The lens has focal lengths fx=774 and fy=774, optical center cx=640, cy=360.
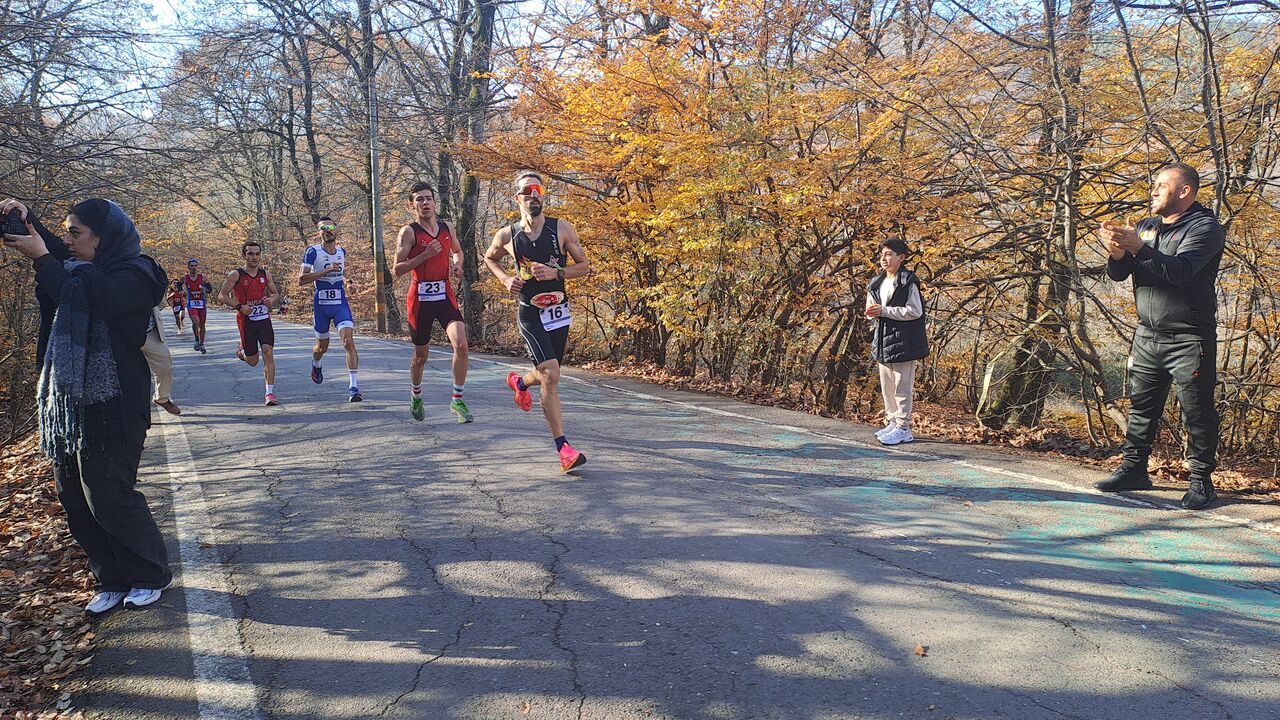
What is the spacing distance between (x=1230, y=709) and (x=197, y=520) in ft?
18.7

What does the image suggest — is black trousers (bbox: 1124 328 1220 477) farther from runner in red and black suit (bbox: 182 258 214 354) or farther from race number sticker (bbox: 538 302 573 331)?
runner in red and black suit (bbox: 182 258 214 354)

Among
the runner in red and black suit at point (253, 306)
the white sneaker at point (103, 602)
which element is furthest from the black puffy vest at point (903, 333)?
the runner in red and black suit at point (253, 306)

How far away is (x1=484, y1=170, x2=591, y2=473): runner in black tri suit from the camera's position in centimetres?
614

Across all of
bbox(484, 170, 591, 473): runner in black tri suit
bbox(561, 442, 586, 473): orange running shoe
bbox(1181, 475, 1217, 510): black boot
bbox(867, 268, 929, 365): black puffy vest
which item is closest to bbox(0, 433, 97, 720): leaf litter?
bbox(561, 442, 586, 473): orange running shoe

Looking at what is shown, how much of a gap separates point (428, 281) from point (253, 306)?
141 inches

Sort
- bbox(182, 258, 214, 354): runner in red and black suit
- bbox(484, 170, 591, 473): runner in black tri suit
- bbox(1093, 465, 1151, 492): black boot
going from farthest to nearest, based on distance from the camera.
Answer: bbox(182, 258, 214, 354): runner in red and black suit → bbox(484, 170, 591, 473): runner in black tri suit → bbox(1093, 465, 1151, 492): black boot

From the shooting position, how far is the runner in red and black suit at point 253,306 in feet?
32.7

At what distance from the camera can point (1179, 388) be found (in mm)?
5371

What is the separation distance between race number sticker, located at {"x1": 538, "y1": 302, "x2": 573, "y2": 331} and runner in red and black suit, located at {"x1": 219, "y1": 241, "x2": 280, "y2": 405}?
5.29 metres

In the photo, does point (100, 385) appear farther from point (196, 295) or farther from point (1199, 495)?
point (196, 295)

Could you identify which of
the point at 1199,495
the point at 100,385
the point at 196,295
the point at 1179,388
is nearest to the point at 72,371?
the point at 100,385

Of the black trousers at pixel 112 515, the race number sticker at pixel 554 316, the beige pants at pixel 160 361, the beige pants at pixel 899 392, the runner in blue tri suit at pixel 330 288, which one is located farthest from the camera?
the runner in blue tri suit at pixel 330 288

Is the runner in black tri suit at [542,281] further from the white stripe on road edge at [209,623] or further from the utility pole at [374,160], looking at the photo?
the utility pole at [374,160]

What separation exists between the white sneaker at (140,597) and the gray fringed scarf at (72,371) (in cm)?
78
